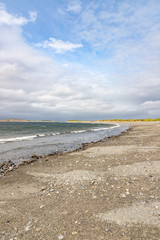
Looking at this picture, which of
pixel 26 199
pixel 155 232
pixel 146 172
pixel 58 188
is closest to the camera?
pixel 155 232

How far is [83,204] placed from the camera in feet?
21.4

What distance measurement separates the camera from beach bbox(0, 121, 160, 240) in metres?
4.92

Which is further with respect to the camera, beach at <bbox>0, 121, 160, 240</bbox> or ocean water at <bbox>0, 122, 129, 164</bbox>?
ocean water at <bbox>0, 122, 129, 164</bbox>

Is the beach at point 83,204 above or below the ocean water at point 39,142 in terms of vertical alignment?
above

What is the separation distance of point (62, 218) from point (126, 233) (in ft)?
7.62

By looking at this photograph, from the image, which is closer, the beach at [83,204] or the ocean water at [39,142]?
the beach at [83,204]

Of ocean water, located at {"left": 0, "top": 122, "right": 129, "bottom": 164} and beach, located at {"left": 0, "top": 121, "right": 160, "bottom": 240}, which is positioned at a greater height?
beach, located at {"left": 0, "top": 121, "right": 160, "bottom": 240}

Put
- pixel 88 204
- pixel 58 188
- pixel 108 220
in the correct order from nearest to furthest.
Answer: pixel 108 220, pixel 88 204, pixel 58 188

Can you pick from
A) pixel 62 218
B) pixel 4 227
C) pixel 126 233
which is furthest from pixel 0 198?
pixel 126 233

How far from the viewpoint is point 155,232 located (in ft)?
15.3

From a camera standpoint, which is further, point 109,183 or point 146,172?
point 146,172

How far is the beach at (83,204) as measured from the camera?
4918mm

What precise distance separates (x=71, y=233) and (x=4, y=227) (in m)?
2.48

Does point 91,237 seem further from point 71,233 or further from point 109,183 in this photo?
point 109,183
